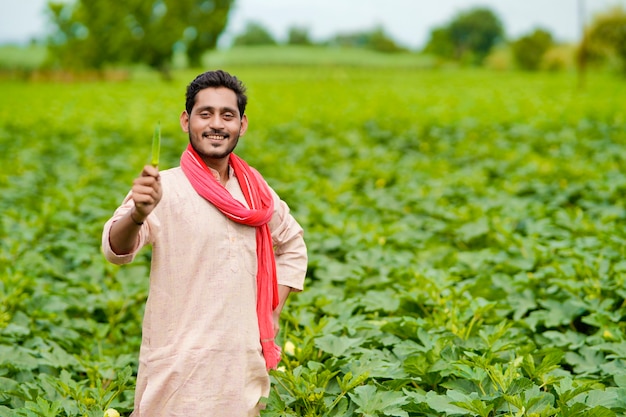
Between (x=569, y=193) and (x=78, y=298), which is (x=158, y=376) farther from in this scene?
(x=569, y=193)

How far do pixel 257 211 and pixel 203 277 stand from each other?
0.78 feet

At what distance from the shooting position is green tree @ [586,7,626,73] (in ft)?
81.7

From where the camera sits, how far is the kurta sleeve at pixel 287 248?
91.1 inches

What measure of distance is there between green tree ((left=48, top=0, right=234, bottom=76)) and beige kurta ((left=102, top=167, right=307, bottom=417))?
127 feet

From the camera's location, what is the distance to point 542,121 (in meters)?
11.4

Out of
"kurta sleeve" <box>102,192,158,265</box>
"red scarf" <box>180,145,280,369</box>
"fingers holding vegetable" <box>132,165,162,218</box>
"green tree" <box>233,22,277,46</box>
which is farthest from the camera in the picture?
"green tree" <box>233,22,277,46</box>

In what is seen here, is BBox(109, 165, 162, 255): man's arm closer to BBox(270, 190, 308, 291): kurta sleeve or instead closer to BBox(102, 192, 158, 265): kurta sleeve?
BBox(102, 192, 158, 265): kurta sleeve

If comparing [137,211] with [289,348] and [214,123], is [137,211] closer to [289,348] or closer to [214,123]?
[214,123]

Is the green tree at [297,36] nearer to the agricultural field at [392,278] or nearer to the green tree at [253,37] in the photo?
the green tree at [253,37]

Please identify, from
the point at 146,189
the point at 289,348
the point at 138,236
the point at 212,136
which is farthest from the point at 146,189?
the point at 289,348

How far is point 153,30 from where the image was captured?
134ft

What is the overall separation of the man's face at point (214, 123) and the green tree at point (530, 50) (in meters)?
42.6

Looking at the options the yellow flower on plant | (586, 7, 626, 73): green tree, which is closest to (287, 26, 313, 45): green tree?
(586, 7, 626, 73): green tree

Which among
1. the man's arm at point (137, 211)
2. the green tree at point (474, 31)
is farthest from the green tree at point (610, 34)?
the green tree at point (474, 31)
